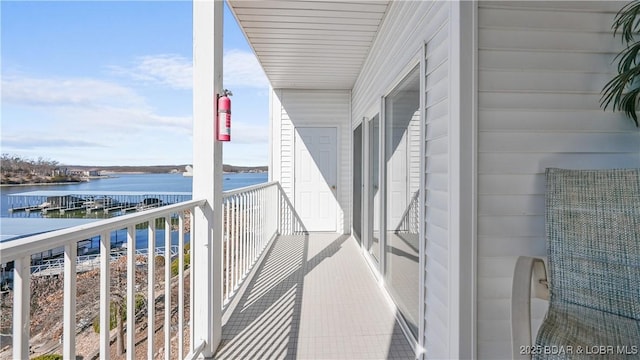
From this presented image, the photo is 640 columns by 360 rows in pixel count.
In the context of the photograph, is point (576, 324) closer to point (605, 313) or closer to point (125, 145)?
point (605, 313)

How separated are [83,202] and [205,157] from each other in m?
0.73

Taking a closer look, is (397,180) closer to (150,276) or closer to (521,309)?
(521,309)

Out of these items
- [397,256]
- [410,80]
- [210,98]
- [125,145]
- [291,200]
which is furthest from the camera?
[291,200]

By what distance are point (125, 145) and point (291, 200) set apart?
117 inches

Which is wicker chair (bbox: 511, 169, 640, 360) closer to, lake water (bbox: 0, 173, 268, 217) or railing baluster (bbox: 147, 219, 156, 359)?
railing baluster (bbox: 147, 219, 156, 359)

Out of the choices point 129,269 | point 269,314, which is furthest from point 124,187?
point 269,314

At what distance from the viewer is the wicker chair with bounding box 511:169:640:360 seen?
48.8 inches

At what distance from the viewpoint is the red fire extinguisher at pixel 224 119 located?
6.80 ft

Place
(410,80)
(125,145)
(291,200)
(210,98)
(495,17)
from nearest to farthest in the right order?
1. (495,17)
2. (210,98)
3. (410,80)
4. (125,145)
5. (291,200)

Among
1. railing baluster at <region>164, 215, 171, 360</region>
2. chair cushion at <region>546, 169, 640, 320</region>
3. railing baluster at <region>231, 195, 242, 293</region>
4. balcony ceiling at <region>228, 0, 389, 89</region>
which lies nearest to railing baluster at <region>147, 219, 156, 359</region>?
railing baluster at <region>164, 215, 171, 360</region>

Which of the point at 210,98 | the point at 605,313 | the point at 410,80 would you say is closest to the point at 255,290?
the point at 210,98

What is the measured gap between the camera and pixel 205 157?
6.70ft

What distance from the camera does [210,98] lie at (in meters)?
2.05

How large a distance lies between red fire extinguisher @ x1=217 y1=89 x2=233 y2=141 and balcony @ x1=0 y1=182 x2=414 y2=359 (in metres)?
0.45
